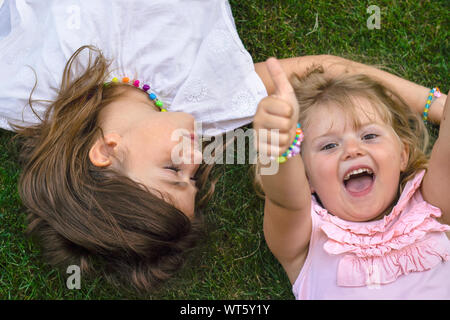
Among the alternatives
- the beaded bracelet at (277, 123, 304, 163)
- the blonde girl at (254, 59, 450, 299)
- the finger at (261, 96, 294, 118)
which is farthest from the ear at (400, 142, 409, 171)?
the finger at (261, 96, 294, 118)

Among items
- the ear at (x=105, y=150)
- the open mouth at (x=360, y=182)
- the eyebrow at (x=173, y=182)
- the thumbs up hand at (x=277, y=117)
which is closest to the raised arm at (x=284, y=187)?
the thumbs up hand at (x=277, y=117)

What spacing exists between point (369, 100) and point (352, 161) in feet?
0.99

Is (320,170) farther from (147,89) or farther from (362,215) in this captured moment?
(147,89)

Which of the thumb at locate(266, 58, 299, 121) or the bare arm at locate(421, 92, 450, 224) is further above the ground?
the thumb at locate(266, 58, 299, 121)

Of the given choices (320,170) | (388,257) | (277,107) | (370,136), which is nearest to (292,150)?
(277,107)

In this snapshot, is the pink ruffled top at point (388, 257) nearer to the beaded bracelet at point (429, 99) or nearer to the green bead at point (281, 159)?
the beaded bracelet at point (429, 99)

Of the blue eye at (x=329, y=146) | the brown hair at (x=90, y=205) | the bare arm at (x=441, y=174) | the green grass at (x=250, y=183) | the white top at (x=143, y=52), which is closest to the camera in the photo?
the bare arm at (x=441, y=174)

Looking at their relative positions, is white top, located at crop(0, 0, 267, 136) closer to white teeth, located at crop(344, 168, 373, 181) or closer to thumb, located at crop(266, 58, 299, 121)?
white teeth, located at crop(344, 168, 373, 181)

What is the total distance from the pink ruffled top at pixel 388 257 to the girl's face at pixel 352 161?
60mm

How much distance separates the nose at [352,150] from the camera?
1.83 meters

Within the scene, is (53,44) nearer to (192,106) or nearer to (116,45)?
(116,45)

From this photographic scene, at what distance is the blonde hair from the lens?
196 centimetres

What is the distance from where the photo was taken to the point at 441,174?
1.77m

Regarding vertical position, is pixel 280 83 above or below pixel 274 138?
above
